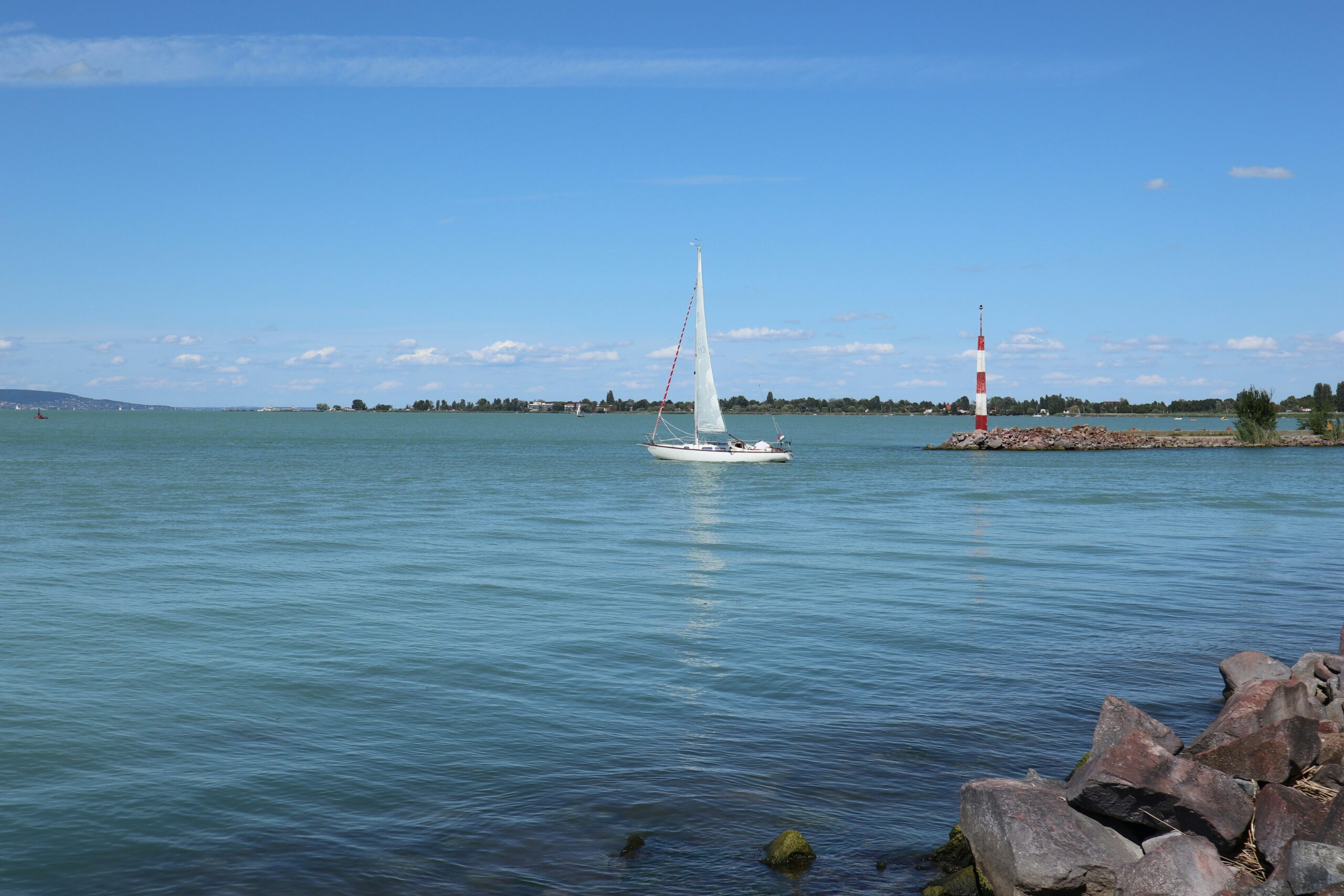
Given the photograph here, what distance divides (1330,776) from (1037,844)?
320 centimetres

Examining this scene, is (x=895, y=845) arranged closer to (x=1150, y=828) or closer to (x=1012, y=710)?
(x=1150, y=828)

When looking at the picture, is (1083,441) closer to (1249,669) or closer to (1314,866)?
(1249,669)

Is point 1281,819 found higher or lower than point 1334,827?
lower

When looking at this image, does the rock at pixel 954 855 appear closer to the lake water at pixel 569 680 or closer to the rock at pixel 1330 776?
the lake water at pixel 569 680

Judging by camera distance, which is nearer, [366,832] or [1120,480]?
[366,832]

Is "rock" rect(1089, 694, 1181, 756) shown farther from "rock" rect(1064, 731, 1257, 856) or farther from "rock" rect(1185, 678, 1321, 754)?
"rock" rect(1064, 731, 1257, 856)

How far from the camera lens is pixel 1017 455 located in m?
99.5

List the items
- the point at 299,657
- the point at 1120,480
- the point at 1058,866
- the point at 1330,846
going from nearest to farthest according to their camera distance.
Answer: the point at 1330,846, the point at 1058,866, the point at 299,657, the point at 1120,480

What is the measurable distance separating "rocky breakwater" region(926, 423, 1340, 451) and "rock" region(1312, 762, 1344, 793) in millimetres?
98891

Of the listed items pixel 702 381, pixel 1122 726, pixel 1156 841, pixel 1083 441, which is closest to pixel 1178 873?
pixel 1156 841

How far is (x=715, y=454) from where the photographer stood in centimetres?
7581

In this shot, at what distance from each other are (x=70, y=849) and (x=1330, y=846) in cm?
1037

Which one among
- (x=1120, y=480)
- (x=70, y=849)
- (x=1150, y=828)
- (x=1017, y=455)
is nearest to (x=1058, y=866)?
(x=1150, y=828)

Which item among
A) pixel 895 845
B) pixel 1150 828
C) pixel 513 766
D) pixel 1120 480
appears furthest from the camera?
pixel 1120 480
